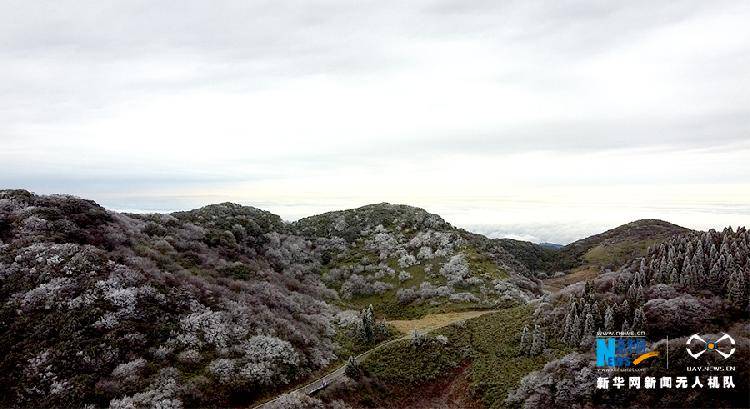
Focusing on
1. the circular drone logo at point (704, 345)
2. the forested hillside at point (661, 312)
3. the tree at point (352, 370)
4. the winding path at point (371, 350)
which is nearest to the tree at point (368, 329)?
the winding path at point (371, 350)

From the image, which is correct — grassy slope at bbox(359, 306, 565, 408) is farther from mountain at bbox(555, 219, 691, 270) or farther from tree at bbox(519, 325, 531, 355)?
mountain at bbox(555, 219, 691, 270)

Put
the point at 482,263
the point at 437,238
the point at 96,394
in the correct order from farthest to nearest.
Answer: the point at 437,238
the point at 482,263
the point at 96,394

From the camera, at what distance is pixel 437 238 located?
73625mm

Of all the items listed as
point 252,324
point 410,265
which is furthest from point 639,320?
point 410,265

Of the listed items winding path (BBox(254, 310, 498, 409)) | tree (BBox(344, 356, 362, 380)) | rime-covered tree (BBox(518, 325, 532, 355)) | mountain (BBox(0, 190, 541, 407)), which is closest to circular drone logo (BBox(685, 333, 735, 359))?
rime-covered tree (BBox(518, 325, 532, 355))

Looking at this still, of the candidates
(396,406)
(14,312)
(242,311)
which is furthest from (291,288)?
(14,312)

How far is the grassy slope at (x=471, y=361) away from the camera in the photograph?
33562 mm

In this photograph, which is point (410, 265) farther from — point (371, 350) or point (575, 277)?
point (575, 277)

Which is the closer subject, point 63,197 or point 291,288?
point 63,197

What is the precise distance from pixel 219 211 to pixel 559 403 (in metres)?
59.3

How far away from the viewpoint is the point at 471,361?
126 ft

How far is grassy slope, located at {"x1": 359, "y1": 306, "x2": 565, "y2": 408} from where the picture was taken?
3356 centimetres

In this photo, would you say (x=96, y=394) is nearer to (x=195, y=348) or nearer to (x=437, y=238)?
(x=195, y=348)

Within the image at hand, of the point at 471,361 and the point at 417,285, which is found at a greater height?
the point at 417,285
